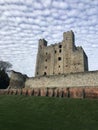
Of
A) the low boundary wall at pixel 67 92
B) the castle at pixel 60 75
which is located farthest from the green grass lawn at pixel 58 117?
the castle at pixel 60 75

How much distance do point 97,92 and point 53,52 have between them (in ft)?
119

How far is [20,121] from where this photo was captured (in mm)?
14375

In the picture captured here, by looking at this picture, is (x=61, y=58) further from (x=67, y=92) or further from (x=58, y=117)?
(x=58, y=117)

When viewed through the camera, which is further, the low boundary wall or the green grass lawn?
the low boundary wall

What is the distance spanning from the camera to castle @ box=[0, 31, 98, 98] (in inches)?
992

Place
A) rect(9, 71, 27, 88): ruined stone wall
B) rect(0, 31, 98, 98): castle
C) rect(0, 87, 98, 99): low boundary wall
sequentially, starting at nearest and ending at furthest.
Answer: rect(0, 87, 98, 99): low boundary wall, rect(0, 31, 98, 98): castle, rect(9, 71, 27, 88): ruined stone wall

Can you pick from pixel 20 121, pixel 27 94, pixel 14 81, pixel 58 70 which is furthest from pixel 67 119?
pixel 58 70

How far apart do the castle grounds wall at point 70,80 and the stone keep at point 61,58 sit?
1479 centimetres

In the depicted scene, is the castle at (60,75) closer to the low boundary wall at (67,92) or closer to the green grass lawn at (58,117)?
the low boundary wall at (67,92)

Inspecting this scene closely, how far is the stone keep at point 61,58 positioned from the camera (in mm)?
49531

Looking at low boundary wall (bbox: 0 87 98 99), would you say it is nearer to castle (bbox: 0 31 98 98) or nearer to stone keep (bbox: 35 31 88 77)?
castle (bbox: 0 31 98 98)

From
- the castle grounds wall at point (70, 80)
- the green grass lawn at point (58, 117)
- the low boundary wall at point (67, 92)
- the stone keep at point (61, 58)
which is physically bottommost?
the green grass lawn at point (58, 117)

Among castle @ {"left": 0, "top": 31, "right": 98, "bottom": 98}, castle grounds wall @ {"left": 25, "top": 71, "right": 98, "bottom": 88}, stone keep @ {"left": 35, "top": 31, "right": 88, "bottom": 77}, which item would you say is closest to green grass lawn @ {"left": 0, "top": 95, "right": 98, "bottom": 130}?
castle @ {"left": 0, "top": 31, "right": 98, "bottom": 98}

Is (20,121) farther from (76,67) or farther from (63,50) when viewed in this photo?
(63,50)
